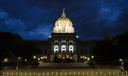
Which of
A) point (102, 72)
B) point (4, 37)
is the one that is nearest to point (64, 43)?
point (4, 37)

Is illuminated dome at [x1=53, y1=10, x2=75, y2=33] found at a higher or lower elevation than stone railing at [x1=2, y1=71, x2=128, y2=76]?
higher

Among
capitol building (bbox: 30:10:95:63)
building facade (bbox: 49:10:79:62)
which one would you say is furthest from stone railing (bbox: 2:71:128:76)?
building facade (bbox: 49:10:79:62)

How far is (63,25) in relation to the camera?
506ft

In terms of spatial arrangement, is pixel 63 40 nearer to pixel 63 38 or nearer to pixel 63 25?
pixel 63 38

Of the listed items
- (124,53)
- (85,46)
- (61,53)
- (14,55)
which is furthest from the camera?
(85,46)

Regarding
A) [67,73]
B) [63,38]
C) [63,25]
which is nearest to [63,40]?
[63,38]

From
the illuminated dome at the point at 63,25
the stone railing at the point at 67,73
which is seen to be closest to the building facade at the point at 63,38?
the illuminated dome at the point at 63,25

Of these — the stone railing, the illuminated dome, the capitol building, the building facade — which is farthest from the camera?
the illuminated dome

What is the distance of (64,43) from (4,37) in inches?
2422

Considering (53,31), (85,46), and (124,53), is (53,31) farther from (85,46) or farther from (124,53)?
(124,53)

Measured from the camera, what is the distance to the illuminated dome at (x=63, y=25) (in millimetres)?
154875

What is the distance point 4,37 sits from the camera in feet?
319

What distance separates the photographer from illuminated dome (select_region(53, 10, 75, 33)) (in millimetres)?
154875

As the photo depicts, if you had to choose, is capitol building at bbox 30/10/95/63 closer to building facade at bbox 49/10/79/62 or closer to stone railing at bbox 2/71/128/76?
building facade at bbox 49/10/79/62
